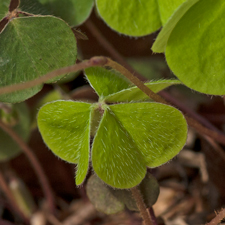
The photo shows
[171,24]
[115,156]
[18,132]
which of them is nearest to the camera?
[171,24]

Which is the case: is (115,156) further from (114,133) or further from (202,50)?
(202,50)

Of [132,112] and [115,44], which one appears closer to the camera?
[132,112]

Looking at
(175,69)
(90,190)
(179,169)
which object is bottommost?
(179,169)

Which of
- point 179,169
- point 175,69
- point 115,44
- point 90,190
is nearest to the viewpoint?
point 175,69

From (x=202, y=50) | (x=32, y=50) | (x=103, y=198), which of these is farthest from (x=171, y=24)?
(x=103, y=198)

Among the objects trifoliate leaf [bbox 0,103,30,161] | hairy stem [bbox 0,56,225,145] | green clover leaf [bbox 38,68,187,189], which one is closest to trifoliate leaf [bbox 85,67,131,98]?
green clover leaf [bbox 38,68,187,189]

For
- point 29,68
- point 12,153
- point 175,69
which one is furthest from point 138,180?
point 12,153

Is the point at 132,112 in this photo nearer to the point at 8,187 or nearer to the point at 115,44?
the point at 8,187

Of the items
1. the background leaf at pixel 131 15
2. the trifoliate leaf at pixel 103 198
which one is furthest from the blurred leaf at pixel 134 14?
the trifoliate leaf at pixel 103 198
